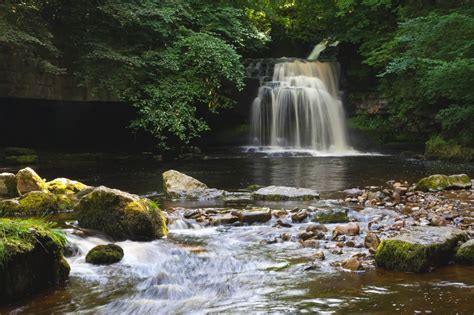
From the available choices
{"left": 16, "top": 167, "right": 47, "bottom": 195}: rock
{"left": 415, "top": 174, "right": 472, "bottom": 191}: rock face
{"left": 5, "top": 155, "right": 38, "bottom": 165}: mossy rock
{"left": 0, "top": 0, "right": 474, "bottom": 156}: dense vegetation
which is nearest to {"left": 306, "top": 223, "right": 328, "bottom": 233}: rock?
{"left": 415, "top": 174, "right": 472, "bottom": 191}: rock face

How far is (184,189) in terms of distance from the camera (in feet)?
31.5

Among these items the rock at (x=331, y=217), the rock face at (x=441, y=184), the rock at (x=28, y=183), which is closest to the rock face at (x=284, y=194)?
the rock at (x=331, y=217)

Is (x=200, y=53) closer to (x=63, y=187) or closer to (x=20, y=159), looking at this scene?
(x=20, y=159)

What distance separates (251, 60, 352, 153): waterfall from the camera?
2052cm

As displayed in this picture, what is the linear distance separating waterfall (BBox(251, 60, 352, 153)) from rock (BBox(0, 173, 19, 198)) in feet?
43.2

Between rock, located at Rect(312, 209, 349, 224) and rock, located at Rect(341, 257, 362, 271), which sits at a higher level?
rock, located at Rect(312, 209, 349, 224)

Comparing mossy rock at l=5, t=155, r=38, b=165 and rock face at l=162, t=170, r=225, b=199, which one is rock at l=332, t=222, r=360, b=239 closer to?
rock face at l=162, t=170, r=225, b=199

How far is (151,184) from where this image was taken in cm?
1111

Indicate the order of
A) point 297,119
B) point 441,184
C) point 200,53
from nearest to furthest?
point 441,184, point 200,53, point 297,119

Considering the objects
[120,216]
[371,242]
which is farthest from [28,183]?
[371,242]

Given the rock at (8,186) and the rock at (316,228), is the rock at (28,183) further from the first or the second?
the rock at (316,228)

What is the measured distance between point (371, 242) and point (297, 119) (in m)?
15.3

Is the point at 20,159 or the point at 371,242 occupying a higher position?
the point at 20,159

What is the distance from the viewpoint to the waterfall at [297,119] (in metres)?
20.5
